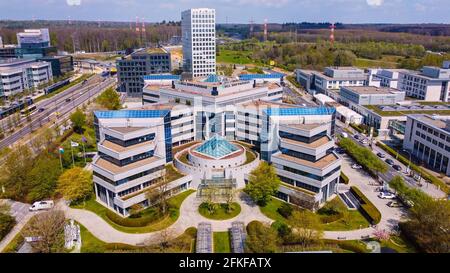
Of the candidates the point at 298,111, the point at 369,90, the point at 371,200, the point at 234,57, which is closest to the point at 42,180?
the point at 298,111

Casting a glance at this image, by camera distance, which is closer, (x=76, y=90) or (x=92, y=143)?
(x=92, y=143)

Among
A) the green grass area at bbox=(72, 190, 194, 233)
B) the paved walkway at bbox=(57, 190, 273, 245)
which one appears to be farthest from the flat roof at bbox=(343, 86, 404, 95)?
the green grass area at bbox=(72, 190, 194, 233)

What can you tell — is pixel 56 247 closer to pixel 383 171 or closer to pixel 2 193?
pixel 2 193

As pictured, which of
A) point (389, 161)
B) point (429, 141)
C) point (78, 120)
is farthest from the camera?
point (78, 120)

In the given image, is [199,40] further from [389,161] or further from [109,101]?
[389,161]

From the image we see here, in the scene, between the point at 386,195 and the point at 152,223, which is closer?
the point at 152,223

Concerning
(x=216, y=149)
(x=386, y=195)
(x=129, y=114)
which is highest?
(x=129, y=114)

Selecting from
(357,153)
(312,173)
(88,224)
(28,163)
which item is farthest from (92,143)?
(357,153)
